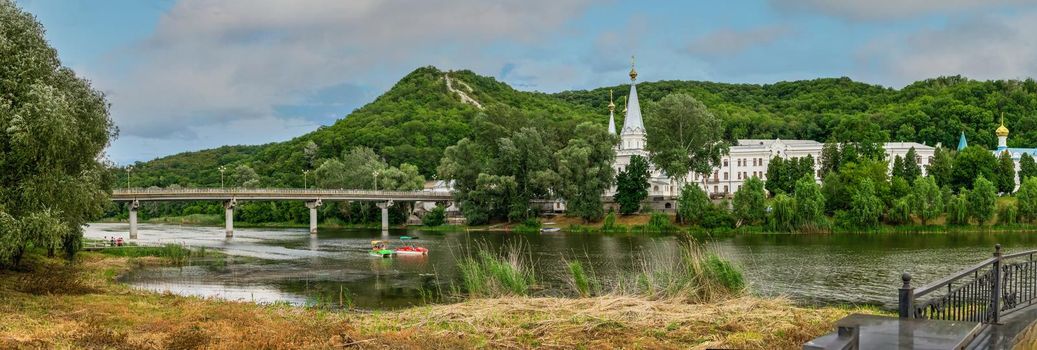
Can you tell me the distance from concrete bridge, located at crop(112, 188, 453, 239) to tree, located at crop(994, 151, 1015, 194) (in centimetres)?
6225

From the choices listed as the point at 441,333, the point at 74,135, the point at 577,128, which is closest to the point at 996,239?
the point at 577,128

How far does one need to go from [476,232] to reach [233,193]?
27603 millimetres

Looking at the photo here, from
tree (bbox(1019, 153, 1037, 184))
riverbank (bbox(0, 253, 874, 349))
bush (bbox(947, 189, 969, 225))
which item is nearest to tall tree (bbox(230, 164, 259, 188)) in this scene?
bush (bbox(947, 189, 969, 225))

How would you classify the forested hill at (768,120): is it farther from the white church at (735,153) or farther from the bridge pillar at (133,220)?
the bridge pillar at (133,220)

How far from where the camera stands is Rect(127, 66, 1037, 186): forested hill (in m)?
128

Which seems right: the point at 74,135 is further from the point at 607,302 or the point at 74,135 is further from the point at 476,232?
the point at 476,232

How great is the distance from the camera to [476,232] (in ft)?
269

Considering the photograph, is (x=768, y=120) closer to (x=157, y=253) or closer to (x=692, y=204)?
(x=692, y=204)

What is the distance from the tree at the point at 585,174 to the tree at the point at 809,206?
20.9 meters

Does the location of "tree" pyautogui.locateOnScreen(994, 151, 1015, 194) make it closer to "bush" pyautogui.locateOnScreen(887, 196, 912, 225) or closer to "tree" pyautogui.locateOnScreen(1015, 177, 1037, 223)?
"tree" pyautogui.locateOnScreen(1015, 177, 1037, 223)

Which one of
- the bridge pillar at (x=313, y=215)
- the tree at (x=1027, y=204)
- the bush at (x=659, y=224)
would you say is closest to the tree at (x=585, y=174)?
the bush at (x=659, y=224)

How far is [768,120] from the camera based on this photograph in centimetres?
14725

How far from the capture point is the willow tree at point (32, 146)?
2264cm

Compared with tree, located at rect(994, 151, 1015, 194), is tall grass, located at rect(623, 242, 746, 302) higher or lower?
lower
